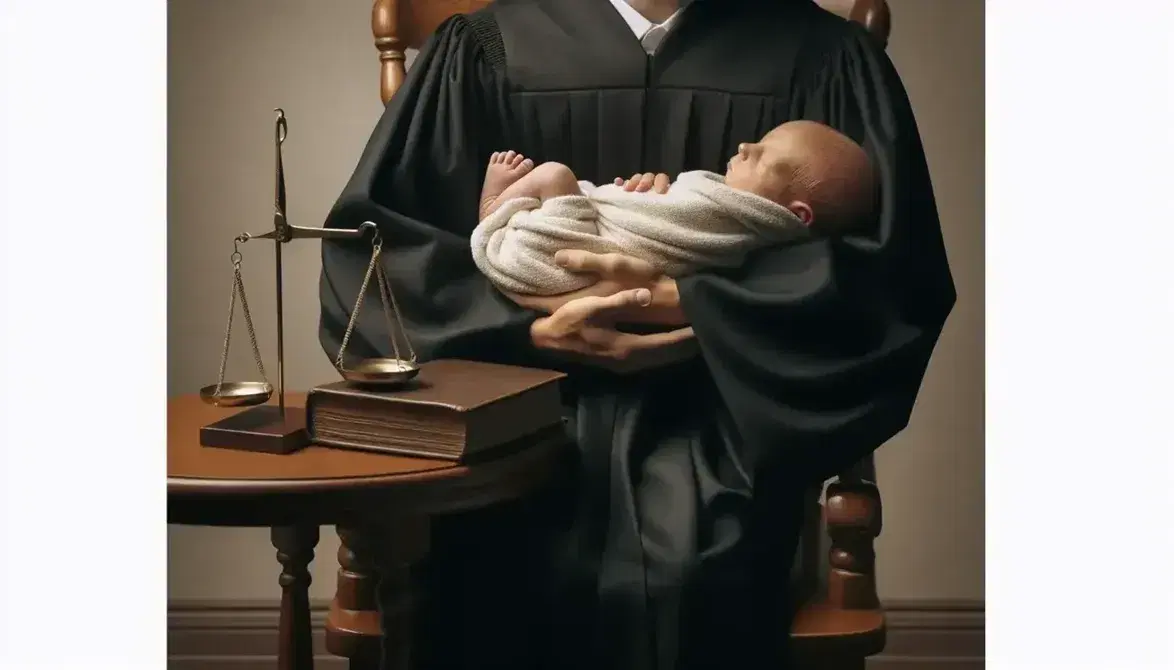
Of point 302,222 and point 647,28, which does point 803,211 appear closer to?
point 647,28

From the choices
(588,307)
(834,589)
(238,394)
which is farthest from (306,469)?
(834,589)

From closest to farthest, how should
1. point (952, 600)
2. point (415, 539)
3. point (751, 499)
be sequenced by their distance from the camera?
point (415, 539) < point (751, 499) < point (952, 600)

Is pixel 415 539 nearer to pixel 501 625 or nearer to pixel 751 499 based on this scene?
pixel 501 625

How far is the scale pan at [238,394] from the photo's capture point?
3.21 ft

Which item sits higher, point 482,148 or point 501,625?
point 482,148

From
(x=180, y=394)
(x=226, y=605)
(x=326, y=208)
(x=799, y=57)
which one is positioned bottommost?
(x=226, y=605)

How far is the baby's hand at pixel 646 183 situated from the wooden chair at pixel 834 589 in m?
0.30

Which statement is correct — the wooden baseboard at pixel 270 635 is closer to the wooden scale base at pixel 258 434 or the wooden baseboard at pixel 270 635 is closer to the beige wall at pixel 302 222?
the beige wall at pixel 302 222

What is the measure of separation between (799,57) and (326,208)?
525mm

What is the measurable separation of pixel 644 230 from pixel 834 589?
40 cm

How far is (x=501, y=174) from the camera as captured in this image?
3.72 ft

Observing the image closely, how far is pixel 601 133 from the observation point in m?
1.18

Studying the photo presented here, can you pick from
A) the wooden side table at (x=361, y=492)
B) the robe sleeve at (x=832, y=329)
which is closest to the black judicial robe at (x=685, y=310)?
the robe sleeve at (x=832, y=329)

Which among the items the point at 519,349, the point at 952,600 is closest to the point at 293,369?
the point at 519,349
